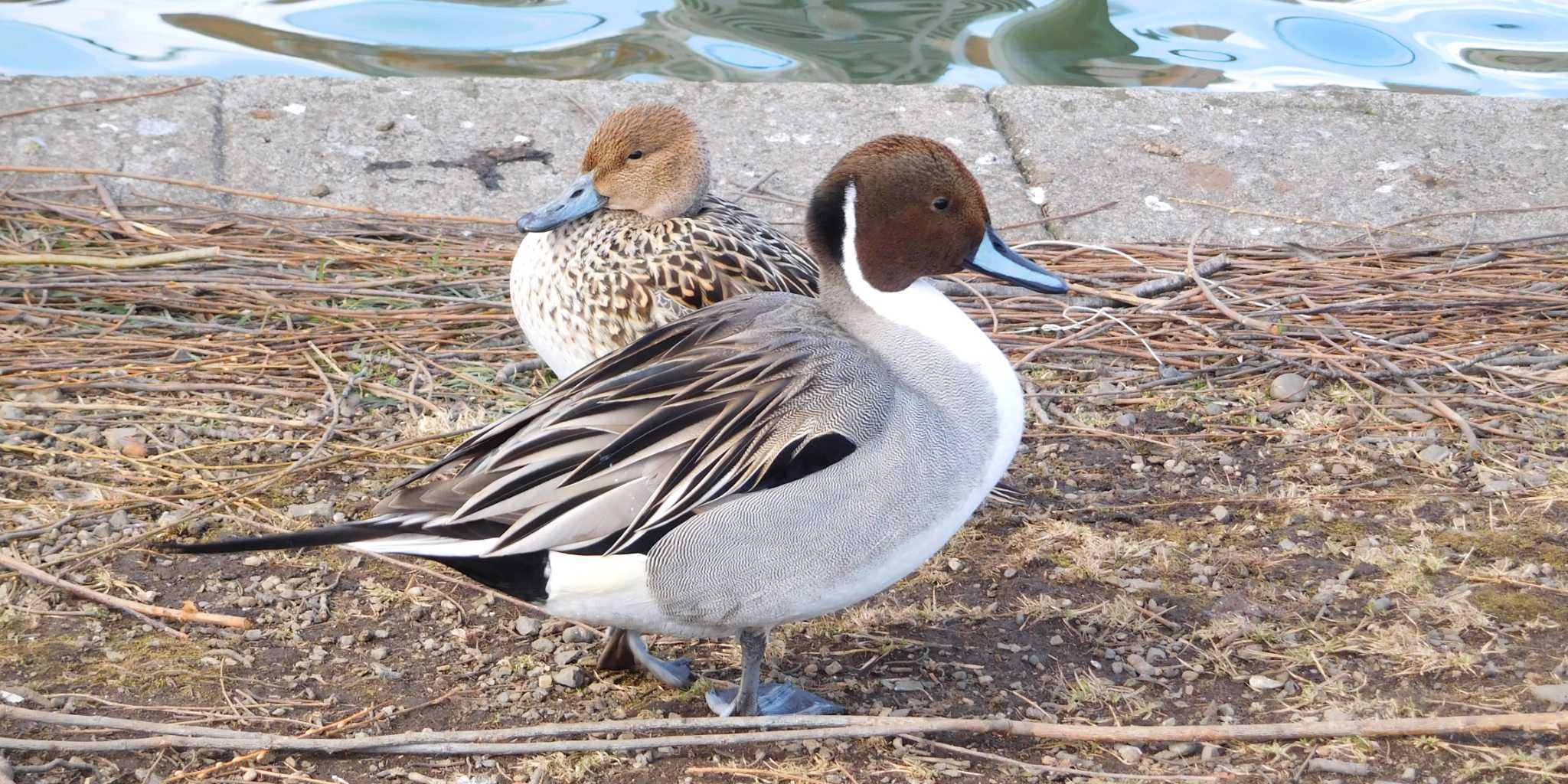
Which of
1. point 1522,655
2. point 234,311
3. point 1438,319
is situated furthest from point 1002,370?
point 234,311

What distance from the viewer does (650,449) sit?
2445mm

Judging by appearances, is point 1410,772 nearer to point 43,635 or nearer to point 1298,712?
point 1298,712

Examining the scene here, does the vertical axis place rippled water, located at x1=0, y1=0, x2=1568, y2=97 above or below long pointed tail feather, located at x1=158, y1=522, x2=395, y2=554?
below

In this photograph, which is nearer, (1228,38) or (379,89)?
(379,89)

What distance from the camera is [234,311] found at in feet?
13.0

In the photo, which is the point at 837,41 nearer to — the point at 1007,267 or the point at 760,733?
the point at 1007,267

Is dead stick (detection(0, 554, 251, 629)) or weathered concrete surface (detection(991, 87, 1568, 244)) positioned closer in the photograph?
dead stick (detection(0, 554, 251, 629))

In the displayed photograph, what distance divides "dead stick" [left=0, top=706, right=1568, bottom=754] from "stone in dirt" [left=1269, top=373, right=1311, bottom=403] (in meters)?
1.32

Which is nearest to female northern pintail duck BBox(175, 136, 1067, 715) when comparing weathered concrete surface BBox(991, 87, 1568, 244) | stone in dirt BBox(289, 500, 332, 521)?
stone in dirt BBox(289, 500, 332, 521)

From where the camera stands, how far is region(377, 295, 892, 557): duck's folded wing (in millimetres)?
2381

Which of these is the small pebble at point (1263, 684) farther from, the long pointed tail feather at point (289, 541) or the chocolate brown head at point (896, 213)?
the long pointed tail feather at point (289, 541)

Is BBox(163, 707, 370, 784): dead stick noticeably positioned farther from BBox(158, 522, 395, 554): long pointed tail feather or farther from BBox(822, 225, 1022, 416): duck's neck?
BBox(822, 225, 1022, 416): duck's neck

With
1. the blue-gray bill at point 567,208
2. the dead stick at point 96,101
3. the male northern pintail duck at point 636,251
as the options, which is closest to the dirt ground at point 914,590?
the male northern pintail duck at point 636,251

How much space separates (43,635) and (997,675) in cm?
168
